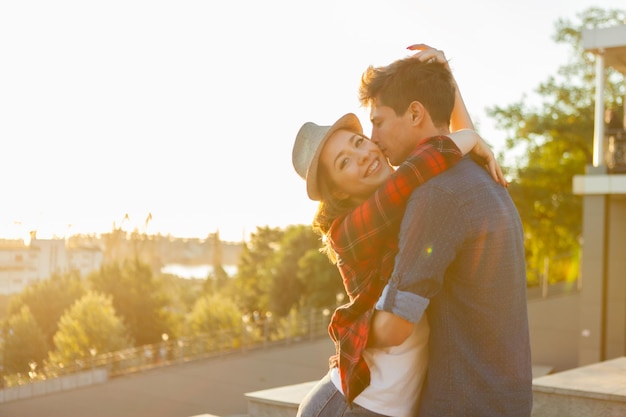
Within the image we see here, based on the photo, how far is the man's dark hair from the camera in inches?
73.9

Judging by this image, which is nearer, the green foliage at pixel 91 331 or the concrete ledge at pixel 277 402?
the concrete ledge at pixel 277 402

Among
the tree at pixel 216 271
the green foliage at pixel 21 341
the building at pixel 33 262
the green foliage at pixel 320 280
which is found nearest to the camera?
the green foliage at pixel 320 280

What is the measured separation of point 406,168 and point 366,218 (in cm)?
15

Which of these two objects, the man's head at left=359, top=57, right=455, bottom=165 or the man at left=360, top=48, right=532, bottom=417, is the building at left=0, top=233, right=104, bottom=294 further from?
the man at left=360, top=48, right=532, bottom=417

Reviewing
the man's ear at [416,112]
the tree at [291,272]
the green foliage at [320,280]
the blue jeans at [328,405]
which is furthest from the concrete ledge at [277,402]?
the tree at [291,272]

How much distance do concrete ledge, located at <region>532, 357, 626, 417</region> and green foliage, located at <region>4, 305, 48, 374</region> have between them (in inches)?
2256

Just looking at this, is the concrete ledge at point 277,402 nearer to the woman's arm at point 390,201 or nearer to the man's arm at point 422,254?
the woman's arm at point 390,201

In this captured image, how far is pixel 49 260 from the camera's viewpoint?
70812 millimetres

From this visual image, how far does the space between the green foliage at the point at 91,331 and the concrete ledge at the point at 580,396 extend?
4920cm

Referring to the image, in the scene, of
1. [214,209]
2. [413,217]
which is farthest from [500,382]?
[214,209]

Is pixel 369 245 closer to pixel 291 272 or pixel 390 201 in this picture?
pixel 390 201

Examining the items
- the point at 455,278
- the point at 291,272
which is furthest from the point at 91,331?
the point at 455,278

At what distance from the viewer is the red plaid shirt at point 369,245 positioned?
178cm

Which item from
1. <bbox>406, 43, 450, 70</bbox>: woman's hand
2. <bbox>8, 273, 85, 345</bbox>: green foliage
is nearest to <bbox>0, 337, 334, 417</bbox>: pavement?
<bbox>406, 43, 450, 70</bbox>: woman's hand
